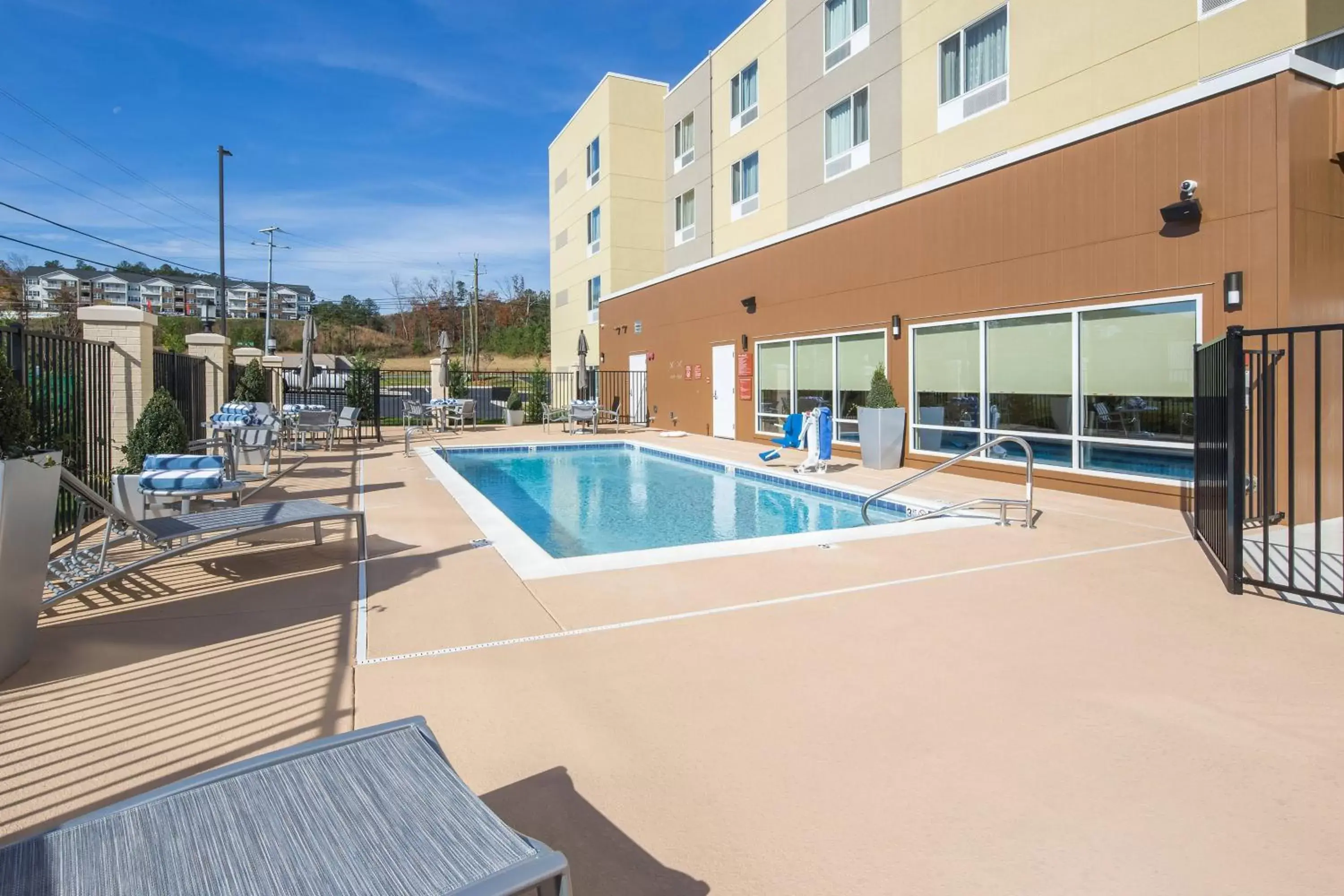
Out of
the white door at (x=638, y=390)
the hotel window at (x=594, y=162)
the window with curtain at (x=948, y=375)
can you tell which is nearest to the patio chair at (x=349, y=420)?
the white door at (x=638, y=390)

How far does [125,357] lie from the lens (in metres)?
7.64

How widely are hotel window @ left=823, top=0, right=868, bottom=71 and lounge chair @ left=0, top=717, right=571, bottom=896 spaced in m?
16.2

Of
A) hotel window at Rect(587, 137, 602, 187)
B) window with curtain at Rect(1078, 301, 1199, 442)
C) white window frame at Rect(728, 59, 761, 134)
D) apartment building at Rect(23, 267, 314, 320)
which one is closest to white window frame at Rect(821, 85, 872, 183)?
white window frame at Rect(728, 59, 761, 134)

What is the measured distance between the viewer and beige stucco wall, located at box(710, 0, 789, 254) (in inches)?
698

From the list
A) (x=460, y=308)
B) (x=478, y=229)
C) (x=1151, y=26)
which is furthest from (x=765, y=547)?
(x=460, y=308)

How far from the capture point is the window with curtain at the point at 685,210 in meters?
23.0

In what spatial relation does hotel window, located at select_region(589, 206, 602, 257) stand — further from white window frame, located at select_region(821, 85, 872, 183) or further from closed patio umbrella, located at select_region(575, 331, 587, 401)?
white window frame, located at select_region(821, 85, 872, 183)

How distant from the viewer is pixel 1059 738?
274cm

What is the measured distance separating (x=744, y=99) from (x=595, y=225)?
28.1 ft

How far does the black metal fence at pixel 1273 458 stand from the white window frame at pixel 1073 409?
80 cm

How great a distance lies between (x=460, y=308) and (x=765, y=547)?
5483cm

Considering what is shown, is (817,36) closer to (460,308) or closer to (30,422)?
(30,422)

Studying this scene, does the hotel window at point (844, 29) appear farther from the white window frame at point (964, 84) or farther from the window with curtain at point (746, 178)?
the window with curtain at point (746, 178)

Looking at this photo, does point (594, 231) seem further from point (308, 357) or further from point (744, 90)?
point (308, 357)
